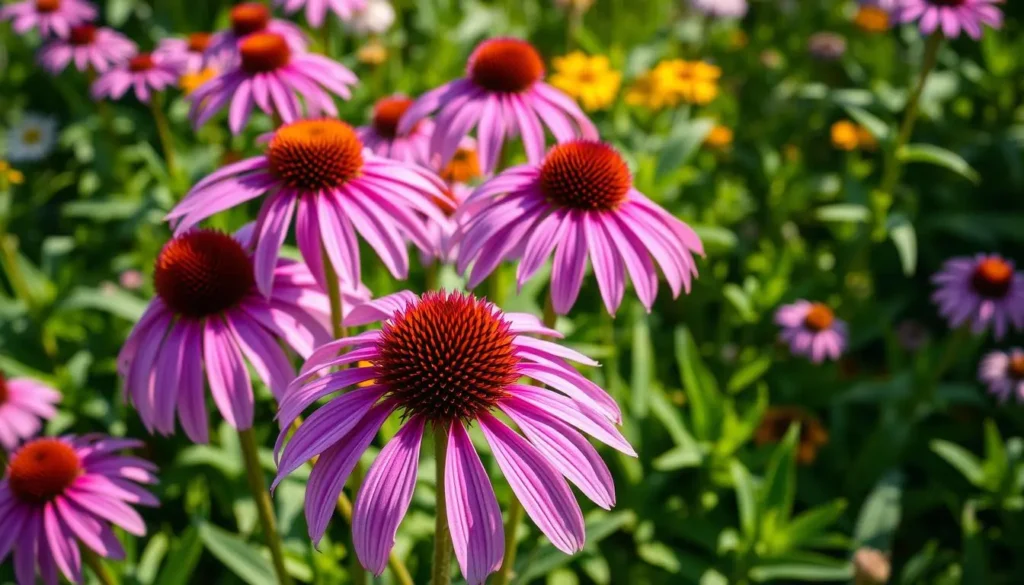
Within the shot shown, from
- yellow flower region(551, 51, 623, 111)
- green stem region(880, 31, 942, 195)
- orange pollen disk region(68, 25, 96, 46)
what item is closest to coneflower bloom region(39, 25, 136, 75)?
orange pollen disk region(68, 25, 96, 46)

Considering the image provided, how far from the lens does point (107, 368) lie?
10.6 ft

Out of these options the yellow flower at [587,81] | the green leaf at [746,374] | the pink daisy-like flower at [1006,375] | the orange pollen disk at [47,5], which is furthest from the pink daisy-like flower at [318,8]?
the pink daisy-like flower at [1006,375]

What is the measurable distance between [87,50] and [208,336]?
3089 mm

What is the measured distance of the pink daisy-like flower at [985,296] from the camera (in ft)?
10.2

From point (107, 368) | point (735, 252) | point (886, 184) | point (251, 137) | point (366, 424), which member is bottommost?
point (107, 368)

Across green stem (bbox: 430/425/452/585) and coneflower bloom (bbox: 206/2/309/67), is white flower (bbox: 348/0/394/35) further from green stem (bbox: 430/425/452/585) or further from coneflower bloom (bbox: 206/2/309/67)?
green stem (bbox: 430/425/452/585)

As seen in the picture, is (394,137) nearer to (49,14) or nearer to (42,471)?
(42,471)

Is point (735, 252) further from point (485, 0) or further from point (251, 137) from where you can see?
point (485, 0)

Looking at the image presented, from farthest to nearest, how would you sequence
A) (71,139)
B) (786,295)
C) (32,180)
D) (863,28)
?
(863,28) < (32,180) < (71,139) < (786,295)

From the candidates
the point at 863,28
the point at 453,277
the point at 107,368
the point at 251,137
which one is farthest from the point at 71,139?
the point at 863,28

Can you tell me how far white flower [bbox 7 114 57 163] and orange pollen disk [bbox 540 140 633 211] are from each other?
4130mm

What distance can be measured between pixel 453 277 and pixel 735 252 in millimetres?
1786

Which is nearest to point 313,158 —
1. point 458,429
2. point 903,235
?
point 458,429

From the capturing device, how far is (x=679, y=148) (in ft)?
12.7
